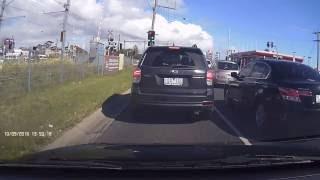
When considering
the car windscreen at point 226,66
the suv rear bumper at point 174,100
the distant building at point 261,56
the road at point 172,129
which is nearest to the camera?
the road at point 172,129

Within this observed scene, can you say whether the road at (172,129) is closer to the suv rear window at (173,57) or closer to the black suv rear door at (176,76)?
the black suv rear door at (176,76)

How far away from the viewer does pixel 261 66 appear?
13633mm

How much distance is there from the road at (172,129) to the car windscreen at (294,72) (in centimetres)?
115

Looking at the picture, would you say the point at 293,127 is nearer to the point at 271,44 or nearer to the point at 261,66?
the point at 261,66

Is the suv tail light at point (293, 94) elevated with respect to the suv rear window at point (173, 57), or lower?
lower

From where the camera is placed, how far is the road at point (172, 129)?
1049 cm

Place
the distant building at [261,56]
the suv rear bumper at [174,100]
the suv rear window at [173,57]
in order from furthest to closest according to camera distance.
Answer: the distant building at [261,56] < the suv rear window at [173,57] < the suv rear bumper at [174,100]

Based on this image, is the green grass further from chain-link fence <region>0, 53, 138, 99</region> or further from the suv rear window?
the suv rear window

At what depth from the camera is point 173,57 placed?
1348cm

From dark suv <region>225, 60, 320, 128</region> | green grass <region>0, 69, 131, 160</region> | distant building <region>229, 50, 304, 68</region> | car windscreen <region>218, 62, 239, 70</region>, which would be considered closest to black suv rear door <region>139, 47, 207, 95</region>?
dark suv <region>225, 60, 320, 128</region>

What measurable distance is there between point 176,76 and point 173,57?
25.1 inches

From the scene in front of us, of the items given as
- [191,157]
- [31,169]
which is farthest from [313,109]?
[31,169]

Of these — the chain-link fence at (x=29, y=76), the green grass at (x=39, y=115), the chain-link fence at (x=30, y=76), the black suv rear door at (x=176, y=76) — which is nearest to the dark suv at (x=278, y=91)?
the black suv rear door at (x=176, y=76)

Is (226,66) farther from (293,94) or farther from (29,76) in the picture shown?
(293,94)
